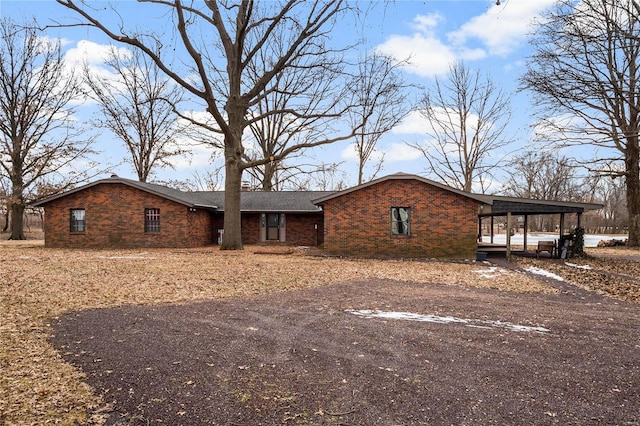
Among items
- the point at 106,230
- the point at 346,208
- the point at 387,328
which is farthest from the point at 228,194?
the point at 387,328

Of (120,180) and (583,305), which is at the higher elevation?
(120,180)

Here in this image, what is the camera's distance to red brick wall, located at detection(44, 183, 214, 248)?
21.6 metres

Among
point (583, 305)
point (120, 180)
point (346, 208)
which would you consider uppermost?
point (120, 180)

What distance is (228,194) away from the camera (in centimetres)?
1989

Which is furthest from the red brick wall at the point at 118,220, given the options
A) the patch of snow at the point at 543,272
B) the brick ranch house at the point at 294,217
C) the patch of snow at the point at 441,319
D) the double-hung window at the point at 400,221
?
the patch of snow at the point at 441,319

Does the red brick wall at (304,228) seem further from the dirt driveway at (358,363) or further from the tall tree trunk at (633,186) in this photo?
the tall tree trunk at (633,186)

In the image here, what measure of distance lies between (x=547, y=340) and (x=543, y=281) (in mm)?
6792

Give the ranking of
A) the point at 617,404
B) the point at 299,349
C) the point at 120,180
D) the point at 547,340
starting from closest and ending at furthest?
the point at 617,404 < the point at 299,349 < the point at 547,340 < the point at 120,180

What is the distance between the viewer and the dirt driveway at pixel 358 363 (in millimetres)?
3701

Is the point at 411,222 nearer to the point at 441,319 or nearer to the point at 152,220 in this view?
the point at 441,319

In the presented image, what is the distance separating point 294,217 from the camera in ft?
80.2

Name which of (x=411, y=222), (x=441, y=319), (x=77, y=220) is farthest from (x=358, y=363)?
(x=77, y=220)

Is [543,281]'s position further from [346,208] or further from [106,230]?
[106,230]

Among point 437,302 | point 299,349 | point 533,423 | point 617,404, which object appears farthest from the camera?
point 437,302
